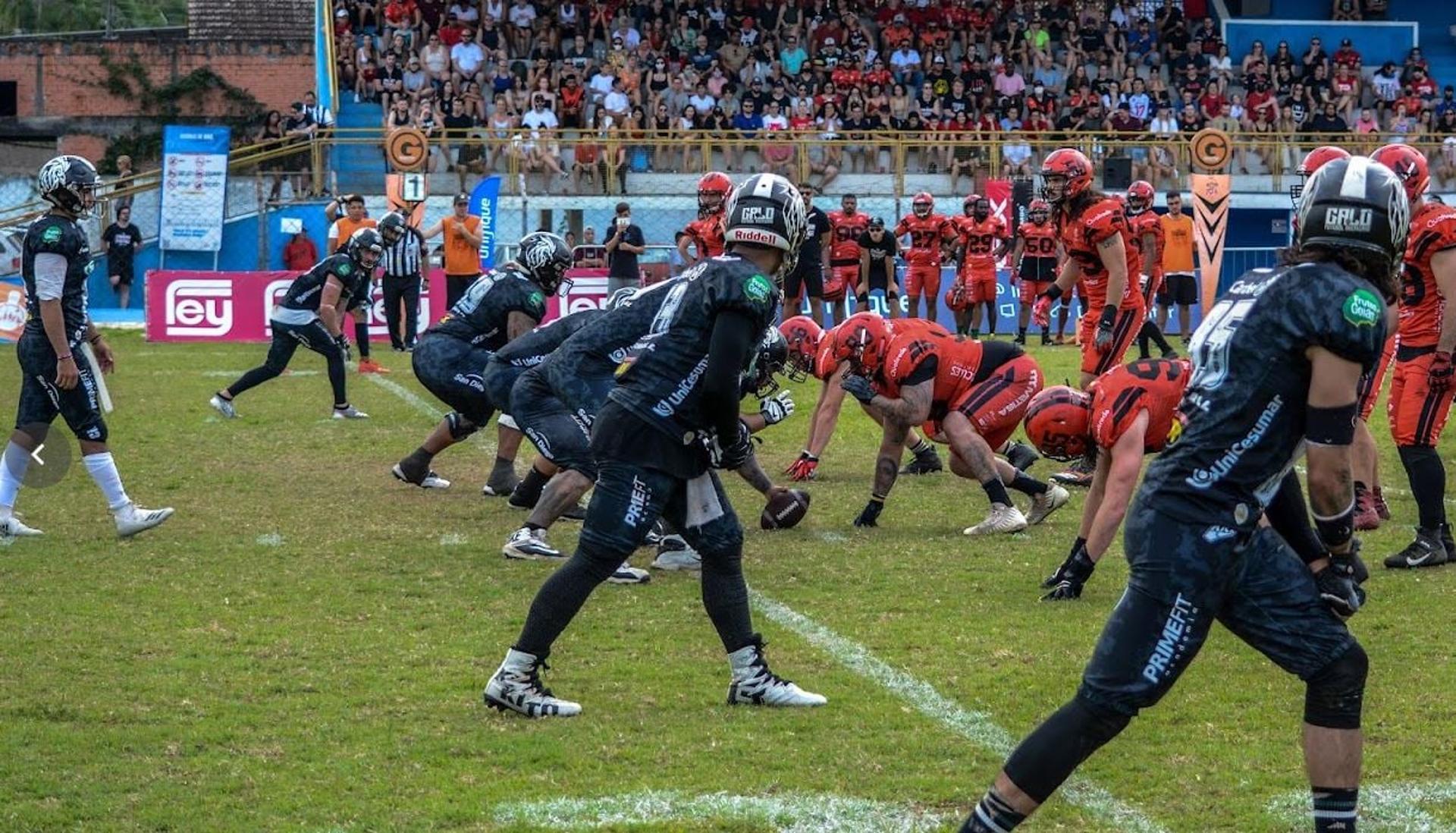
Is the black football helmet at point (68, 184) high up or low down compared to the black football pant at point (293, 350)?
up

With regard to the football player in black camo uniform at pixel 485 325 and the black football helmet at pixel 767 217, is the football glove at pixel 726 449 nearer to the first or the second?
the black football helmet at pixel 767 217

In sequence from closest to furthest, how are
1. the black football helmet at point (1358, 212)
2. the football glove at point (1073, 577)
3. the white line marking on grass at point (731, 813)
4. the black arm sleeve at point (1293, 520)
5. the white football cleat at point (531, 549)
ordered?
1. the black football helmet at point (1358, 212)
2. the black arm sleeve at point (1293, 520)
3. the white line marking on grass at point (731, 813)
4. the football glove at point (1073, 577)
5. the white football cleat at point (531, 549)

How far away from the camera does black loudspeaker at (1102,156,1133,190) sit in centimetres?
2878

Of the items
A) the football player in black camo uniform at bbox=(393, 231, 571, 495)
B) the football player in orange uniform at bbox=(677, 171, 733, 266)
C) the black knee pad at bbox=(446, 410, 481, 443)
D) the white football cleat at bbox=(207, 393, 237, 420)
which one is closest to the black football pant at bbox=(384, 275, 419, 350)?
the football player in orange uniform at bbox=(677, 171, 733, 266)

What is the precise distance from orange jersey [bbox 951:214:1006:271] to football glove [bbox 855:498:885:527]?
14.3 meters

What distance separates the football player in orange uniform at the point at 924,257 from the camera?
24094 mm

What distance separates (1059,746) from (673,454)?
6.67ft

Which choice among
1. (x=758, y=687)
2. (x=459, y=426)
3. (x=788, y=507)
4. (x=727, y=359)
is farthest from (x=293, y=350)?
(x=727, y=359)

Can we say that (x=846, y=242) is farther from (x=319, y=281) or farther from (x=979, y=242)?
(x=319, y=281)

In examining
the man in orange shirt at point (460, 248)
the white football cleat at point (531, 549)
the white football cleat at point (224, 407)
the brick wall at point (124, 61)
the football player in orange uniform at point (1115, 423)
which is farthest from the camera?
the brick wall at point (124, 61)

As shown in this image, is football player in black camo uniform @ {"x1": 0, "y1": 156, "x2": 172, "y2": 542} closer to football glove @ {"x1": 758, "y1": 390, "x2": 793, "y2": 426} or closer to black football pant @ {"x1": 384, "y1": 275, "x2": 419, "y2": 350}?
football glove @ {"x1": 758, "y1": 390, "x2": 793, "y2": 426}

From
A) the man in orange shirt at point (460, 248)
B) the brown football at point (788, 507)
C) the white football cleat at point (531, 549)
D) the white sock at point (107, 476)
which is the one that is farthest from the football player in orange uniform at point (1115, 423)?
the man in orange shirt at point (460, 248)

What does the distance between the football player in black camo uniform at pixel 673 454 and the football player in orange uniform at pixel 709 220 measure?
5.77m

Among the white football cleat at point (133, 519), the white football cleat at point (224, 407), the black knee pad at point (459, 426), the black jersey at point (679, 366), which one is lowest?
the white football cleat at point (224, 407)
